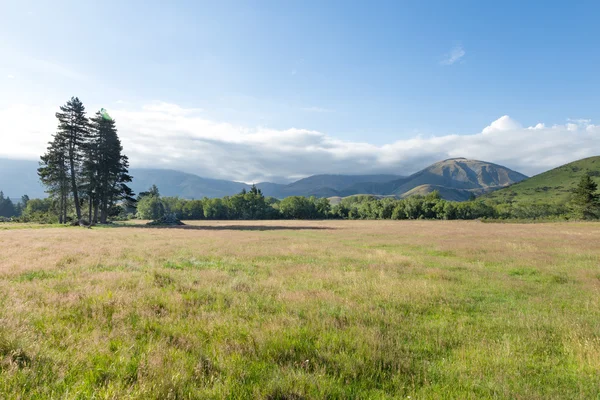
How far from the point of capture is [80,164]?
4941 centimetres

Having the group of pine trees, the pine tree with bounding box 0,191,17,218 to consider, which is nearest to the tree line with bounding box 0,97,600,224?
the group of pine trees

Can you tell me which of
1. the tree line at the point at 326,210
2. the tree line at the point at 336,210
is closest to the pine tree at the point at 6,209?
the tree line at the point at 326,210

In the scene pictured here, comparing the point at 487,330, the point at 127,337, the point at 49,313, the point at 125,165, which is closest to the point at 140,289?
the point at 49,313

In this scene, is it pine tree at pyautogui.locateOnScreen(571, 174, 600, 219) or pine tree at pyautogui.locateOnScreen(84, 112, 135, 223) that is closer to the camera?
pine tree at pyautogui.locateOnScreen(84, 112, 135, 223)

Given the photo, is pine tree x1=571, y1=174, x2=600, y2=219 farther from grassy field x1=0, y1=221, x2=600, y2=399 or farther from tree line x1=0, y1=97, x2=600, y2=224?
grassy field x1=0, y1=221, x2=600, y2=399

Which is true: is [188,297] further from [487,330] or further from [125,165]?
[125,165]

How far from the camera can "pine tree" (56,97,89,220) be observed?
47.1 metres

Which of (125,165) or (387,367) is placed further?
(125,165)

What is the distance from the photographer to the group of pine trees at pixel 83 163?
156 ft

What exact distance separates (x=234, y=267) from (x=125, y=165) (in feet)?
176

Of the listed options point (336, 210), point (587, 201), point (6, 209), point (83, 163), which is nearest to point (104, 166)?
point (83, 163)

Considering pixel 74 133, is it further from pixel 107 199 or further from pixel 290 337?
pixel 290 337

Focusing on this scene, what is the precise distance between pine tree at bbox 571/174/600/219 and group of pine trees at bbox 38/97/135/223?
131797 mm

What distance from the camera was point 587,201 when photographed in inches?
3664
